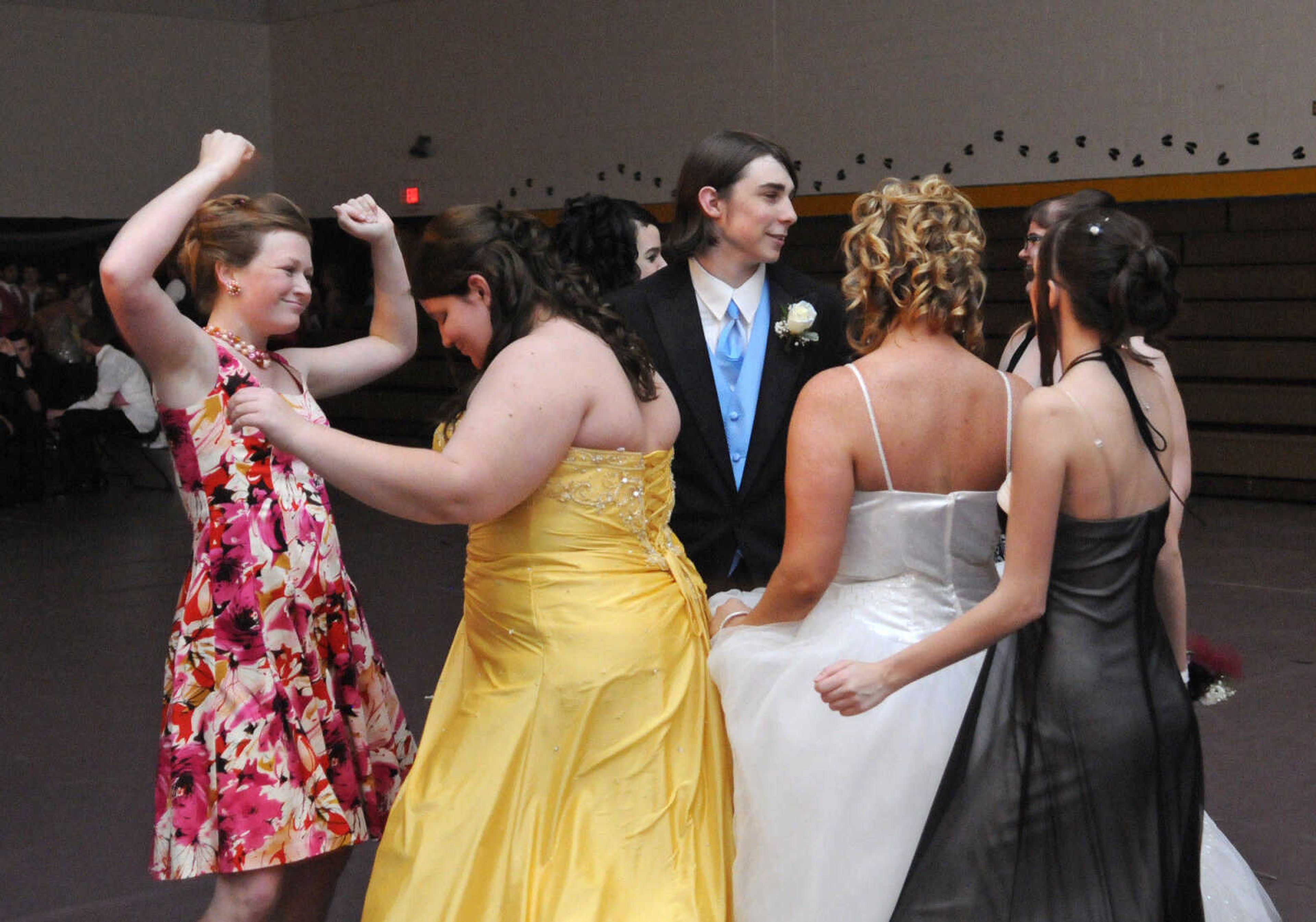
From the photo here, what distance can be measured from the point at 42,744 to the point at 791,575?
3.16 m

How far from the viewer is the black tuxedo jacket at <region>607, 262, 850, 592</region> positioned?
2.82m

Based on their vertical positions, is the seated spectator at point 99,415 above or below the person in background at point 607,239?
below

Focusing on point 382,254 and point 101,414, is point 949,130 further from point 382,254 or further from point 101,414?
point 382,254

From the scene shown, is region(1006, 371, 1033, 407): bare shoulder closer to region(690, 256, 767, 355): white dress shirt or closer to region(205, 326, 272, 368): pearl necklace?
region(690, 256, 767, 355): white dress shirt

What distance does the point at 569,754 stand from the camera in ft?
7.17

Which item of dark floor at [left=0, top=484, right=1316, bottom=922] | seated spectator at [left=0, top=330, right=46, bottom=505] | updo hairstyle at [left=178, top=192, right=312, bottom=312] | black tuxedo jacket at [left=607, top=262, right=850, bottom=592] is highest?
updo hairstyle at [left=178, top=192, right=312, bottom=312]

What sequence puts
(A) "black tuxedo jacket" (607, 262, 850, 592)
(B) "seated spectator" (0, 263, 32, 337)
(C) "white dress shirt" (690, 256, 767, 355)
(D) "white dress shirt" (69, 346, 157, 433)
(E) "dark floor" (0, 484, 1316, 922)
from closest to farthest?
(A) "black tuxedo jacket" (607, 262, 850, 592), (C) "white dress shirt" (690, 256, 767, 355), (E) "dark floor" (0, 484, 1316, 922), (D) "white dress shirt" (69, 346, 157, 433), (B) "seated spectator" (0, 263, 32, 337)

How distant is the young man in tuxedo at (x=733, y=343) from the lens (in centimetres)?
283

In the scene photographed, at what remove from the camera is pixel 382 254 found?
2631 millimetres

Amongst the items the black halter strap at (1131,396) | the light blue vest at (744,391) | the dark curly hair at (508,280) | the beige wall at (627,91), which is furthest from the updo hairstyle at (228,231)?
the beige wall at (627,91)

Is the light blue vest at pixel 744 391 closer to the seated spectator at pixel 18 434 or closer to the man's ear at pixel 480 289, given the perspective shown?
the man's ear at pixel 480 289

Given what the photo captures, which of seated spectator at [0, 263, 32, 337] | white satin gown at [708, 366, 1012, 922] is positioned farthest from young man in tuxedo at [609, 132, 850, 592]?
seated spectator at [0, 263, 32, 337]

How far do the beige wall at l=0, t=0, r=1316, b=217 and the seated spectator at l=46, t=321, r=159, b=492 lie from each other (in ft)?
13.3

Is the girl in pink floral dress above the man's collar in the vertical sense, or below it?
below
